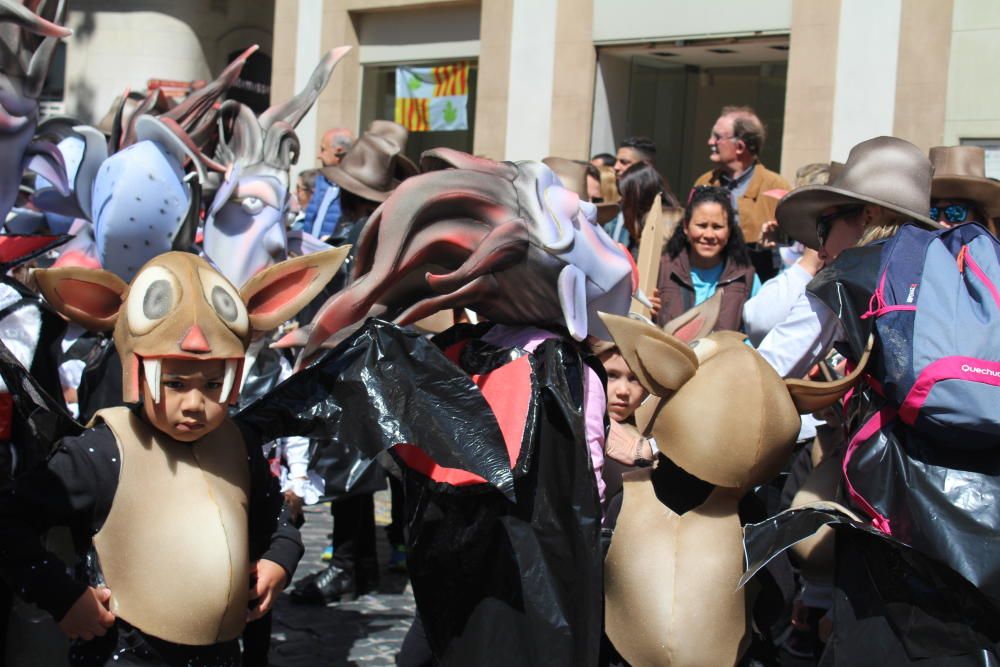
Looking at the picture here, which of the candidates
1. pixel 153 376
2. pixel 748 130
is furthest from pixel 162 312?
pixel 748 130

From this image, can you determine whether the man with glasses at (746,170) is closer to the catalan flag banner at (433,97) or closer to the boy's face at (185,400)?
the boy's face at (185,400)

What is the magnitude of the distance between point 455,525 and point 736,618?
79 centimetres

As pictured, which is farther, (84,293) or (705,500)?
(705,500)

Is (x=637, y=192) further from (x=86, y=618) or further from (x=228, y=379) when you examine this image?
(x=86, y=618)

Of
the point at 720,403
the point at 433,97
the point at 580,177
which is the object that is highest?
the point at 433,97

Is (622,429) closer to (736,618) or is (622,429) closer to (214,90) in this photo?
(736,618)

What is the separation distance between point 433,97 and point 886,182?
11.3m

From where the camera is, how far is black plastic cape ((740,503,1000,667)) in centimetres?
303

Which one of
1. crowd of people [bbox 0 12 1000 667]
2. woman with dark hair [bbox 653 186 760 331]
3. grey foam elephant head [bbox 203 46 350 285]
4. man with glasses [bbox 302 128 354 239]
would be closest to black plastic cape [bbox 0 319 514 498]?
crowd of people [bbox 0 12 1000 667]

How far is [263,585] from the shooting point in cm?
327

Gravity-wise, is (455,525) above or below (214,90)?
below

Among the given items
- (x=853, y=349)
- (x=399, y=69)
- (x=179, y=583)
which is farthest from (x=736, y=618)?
(x=399, y=69)

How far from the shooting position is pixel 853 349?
10.7 ft

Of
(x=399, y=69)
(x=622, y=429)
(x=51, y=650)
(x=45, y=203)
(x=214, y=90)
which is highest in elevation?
(x=399, y=69)
